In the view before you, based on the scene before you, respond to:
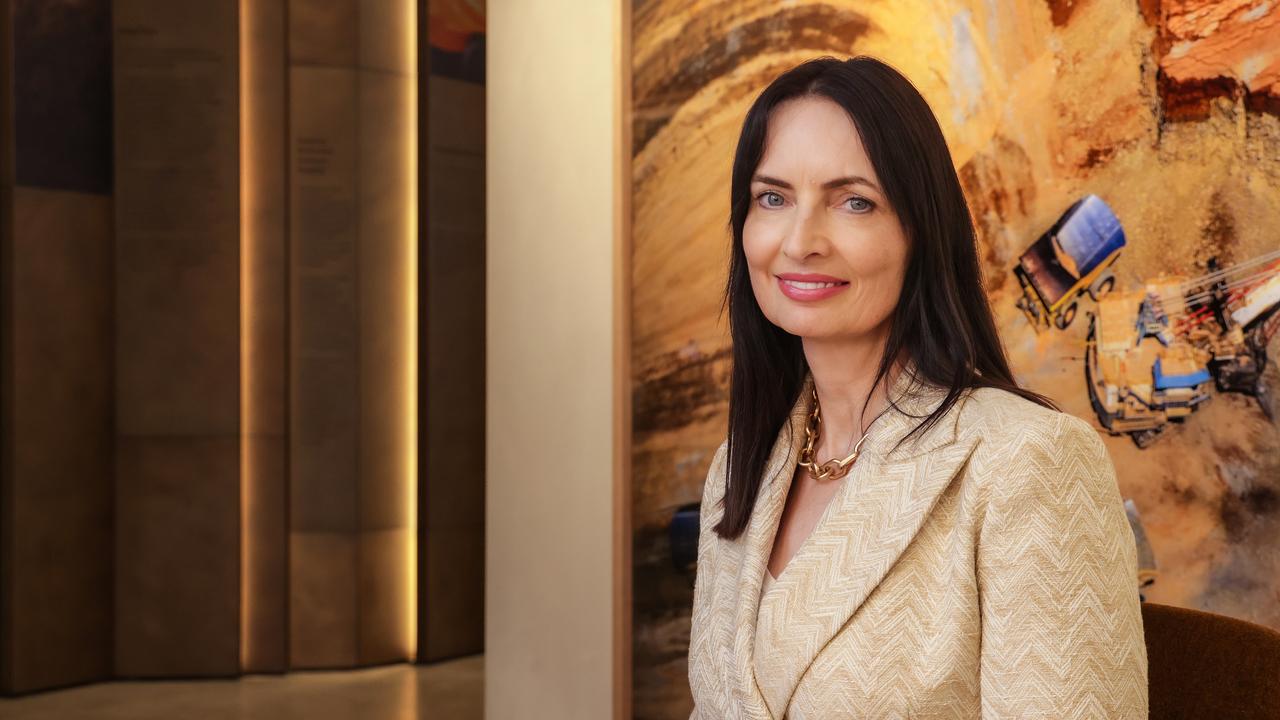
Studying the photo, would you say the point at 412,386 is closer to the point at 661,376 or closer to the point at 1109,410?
the point at 661,376

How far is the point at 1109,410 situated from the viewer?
7.77 feet

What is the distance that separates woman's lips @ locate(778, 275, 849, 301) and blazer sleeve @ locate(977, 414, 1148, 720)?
0.87 feet

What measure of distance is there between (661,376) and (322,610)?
3.40 meters

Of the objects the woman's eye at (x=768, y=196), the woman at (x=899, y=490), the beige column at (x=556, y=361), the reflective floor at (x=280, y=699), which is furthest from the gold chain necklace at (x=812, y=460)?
the reflective floor at (x=280, y=699)

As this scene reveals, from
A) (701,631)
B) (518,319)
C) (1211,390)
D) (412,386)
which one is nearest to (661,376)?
(518,319)

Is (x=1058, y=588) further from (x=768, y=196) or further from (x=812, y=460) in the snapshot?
(x=768, y=196)

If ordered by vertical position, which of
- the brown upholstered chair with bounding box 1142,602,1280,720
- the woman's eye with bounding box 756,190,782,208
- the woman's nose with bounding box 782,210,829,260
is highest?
Result: the woman's eye with bounding box 756,190,782,208

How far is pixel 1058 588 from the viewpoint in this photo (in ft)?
3.76

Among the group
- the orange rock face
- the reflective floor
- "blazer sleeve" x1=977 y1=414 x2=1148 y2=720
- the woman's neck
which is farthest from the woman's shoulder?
the reflective floor

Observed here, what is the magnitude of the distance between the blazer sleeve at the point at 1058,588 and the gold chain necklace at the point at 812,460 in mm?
239

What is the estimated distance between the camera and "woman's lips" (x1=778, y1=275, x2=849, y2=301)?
134cm

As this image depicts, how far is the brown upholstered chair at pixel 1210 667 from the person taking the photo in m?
1.36

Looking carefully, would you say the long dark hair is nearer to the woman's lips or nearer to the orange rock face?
the woman's lips

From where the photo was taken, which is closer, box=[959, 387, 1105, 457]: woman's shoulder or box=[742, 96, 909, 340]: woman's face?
box=[959, 387, 1105, 457]: woman's shoulder
